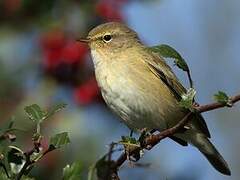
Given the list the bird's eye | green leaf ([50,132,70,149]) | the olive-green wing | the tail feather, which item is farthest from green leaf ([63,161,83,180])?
the bird's eye

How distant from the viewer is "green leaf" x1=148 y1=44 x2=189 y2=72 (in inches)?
91.5

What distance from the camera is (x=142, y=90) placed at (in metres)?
3.88

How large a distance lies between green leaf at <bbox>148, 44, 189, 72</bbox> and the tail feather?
1.98 m

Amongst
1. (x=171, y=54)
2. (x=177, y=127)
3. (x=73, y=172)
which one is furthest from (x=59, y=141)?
(x=171, y=54)

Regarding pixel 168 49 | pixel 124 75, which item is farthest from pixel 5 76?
pixel 168 49

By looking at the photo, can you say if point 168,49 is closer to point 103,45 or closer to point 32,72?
point 103,45

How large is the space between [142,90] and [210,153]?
85 centimetres

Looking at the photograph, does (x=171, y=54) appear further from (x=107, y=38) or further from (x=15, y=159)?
(x=107, y=38)

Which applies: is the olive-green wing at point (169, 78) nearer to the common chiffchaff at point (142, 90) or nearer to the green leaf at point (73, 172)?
the common chiffchaff at point (142, 90)

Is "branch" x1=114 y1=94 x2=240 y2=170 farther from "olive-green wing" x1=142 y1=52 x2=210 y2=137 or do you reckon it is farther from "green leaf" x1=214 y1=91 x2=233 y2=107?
"olive-green wing" x1=142 y1=52 x2=210 y2=137

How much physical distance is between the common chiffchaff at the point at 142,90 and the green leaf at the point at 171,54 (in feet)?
4.36

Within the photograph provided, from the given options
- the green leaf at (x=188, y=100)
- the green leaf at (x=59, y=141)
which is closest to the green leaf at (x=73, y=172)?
the green leaf at (x=59, y=141)

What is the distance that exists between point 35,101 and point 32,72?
28cm

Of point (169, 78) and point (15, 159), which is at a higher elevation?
point (15, 159)
